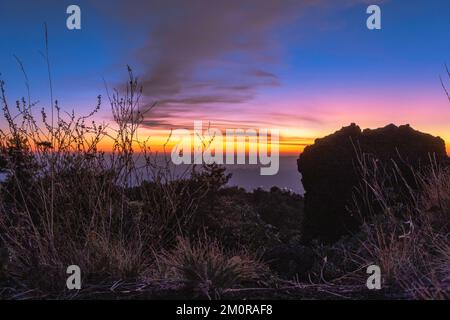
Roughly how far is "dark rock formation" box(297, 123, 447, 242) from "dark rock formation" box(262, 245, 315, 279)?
145 inches

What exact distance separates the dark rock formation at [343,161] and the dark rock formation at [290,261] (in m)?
3.67

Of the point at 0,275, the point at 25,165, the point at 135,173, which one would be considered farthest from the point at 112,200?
the point at 0,275

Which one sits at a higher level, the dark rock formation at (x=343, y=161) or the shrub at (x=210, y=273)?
the dark rock formation at (x=343, y=161)

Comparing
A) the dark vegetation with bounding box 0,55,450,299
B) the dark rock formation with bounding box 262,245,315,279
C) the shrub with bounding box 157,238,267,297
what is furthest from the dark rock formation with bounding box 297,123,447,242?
the shrub with bounding box 157,238,267,297

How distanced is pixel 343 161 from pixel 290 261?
4652 mm

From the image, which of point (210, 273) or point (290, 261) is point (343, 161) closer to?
point (290, 261)

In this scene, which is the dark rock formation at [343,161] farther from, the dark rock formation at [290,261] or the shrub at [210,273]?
the shrub at [210,273]

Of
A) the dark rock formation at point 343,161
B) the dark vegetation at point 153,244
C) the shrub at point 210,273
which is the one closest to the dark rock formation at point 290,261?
the dark vegetation at point 153,244

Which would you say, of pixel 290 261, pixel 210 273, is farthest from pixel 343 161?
pixel 210 273

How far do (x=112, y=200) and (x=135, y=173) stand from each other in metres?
0.42

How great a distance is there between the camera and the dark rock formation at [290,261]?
6.32 meters
